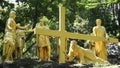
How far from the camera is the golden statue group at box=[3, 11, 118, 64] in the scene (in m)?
12.0

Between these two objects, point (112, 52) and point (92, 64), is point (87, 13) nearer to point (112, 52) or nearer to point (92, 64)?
point (112, 52)

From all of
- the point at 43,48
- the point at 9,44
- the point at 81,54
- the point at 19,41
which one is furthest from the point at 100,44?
the point at 9,44

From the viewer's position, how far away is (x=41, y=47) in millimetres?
13094

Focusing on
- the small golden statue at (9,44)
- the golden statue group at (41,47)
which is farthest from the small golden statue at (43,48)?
the small golden statue at (9,44)

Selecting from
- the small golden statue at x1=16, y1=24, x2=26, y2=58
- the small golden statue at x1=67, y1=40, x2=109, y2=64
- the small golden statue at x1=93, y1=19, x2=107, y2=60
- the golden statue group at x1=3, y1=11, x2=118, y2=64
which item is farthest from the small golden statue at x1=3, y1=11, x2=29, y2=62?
the small golden statue at x1=93, y1=19, x2=107, y2=60

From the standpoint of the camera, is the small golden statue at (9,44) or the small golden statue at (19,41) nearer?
the small golden statue at (9,44)

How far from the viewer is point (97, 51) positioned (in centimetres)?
1373

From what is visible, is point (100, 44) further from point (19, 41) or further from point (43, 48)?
point (19, 41)

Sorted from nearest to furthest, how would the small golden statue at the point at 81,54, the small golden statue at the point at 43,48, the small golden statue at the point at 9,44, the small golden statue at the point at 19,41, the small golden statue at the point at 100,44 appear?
the small golden statue at the point at 81,54 → the small golden statue at the point at 9,44 → the small golden statue at the point at 19,41 → the small golden statue at the point at 43,48 → the small golden statue at the point at 100,44

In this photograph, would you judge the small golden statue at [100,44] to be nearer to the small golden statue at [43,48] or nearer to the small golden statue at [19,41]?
the small golden statue at [43,48]

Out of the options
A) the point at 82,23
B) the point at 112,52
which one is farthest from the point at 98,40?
the point at 82,23

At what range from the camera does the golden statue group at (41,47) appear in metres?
12.0

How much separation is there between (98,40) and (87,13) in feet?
42.8

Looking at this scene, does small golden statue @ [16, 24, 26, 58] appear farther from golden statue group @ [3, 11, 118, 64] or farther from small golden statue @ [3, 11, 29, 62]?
small golden statue @ [3, 11, 29, 62]
